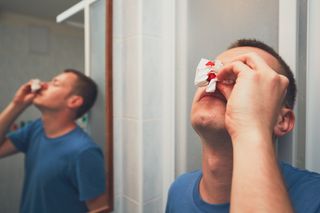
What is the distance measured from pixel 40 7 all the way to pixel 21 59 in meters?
0.17

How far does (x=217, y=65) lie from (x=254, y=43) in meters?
0.17

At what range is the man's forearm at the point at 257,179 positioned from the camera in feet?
1.23

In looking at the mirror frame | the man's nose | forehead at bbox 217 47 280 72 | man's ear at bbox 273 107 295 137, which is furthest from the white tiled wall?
man's ear at bbox 273 107 295 137

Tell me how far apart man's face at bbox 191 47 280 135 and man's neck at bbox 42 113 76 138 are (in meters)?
0.45

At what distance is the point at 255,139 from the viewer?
1.37ft

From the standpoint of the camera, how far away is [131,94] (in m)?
0.98

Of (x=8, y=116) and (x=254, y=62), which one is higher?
(x=254, y=62)

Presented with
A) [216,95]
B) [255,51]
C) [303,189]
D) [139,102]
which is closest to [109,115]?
[139,102]

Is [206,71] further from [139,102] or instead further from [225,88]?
[139,102]

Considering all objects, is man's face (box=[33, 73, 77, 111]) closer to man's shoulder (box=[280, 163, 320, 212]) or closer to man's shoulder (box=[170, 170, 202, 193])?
man's shoulder (box=[170, 170, 202, 193])

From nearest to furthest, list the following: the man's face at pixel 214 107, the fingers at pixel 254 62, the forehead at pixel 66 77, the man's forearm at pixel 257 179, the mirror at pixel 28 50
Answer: the man's forearm at pixel 257 179, the fingers at pixel 254 62, the man's face at pixel 214 107, the mirror at pixel 28 50, the forehead at pixel 66 77

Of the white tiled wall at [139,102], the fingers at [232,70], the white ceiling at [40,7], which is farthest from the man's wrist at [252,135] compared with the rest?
the white ceiling at [40,7]

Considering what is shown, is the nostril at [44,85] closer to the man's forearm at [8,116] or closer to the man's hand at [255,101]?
the man's forearm at [8,116]

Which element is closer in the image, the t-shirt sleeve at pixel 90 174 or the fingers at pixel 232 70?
the fingers at pixel 232 70
